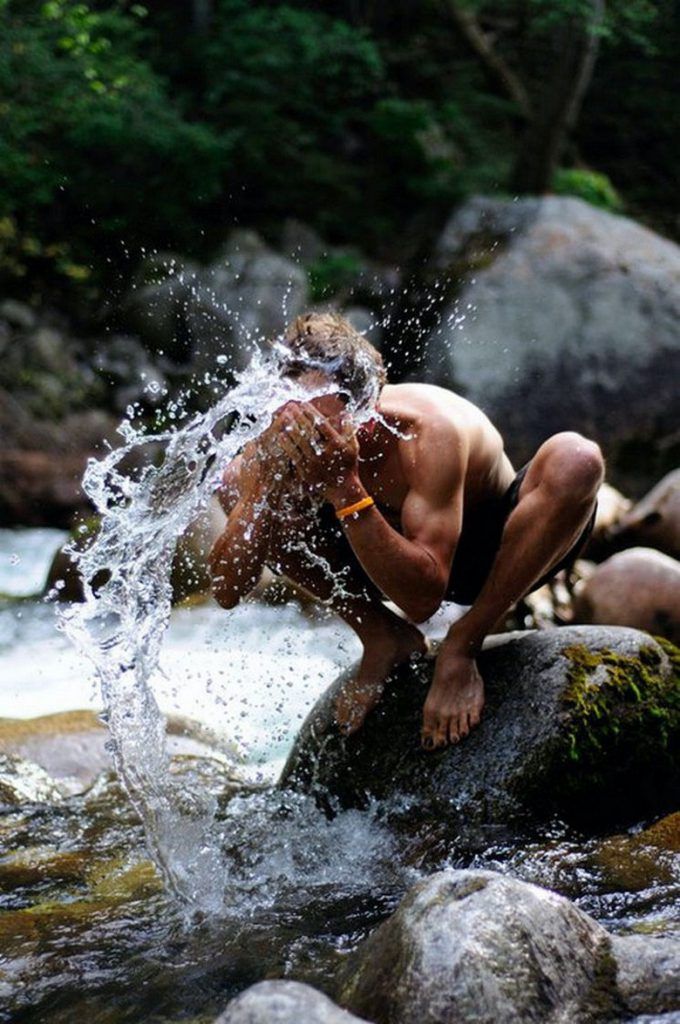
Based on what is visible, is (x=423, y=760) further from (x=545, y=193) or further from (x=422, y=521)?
(x=545, y=193)

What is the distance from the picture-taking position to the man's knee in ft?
11.9

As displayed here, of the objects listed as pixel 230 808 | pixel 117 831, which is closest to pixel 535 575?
pixel 230 808

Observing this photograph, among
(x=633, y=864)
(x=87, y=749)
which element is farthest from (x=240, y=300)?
(x=633, y=864)

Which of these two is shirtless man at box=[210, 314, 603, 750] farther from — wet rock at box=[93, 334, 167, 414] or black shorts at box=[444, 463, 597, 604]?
wet rock at box=[93, 334, 167, 414]

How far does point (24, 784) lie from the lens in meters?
4.54

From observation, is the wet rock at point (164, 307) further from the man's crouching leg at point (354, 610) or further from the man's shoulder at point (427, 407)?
the man's shoulder at point (427, 407)

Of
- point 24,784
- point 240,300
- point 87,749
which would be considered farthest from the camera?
point 240,300

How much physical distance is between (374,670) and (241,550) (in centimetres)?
63

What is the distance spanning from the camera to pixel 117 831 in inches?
161

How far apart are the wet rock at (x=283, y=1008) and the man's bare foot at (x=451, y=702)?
153 cm

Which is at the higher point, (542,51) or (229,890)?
(542,51)

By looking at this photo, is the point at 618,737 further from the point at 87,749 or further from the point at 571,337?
the point at 571,337

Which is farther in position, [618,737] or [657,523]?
[657,523]

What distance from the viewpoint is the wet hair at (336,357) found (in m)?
3.49
